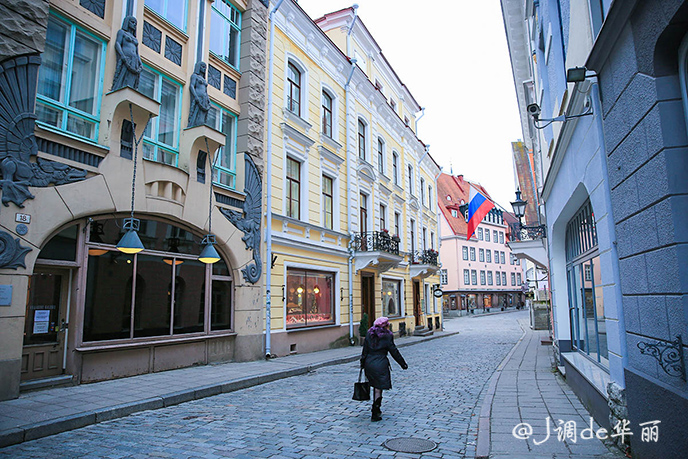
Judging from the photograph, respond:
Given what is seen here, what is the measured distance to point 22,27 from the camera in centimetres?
838

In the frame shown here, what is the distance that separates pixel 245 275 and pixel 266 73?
21.7 feet

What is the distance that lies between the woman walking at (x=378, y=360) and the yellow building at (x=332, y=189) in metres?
7.21

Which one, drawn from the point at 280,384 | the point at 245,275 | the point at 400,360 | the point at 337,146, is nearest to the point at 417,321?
the point at 337,146

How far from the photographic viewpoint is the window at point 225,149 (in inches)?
518

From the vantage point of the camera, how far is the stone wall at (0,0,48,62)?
8125 mm

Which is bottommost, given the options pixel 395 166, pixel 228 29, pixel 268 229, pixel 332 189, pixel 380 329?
pixel 380 329

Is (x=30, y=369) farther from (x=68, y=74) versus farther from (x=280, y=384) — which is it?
(x=68, y=74)

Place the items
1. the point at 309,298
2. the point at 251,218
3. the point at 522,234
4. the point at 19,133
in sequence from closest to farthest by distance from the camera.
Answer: the point at 19,133, the point at 251,218, the point at 309,298, the point at 522,234

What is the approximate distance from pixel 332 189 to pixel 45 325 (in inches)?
466

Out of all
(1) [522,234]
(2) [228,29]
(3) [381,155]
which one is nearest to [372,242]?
(1) [522,234]

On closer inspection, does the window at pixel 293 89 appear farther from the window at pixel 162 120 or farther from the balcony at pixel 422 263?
the balcony at pixel 422 263

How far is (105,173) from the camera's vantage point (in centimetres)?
965

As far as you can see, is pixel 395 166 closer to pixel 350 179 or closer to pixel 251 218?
pixel 350 179

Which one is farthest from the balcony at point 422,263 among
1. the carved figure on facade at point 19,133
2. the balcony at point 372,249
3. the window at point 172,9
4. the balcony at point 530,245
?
the carved figure on facade at point 19,133
